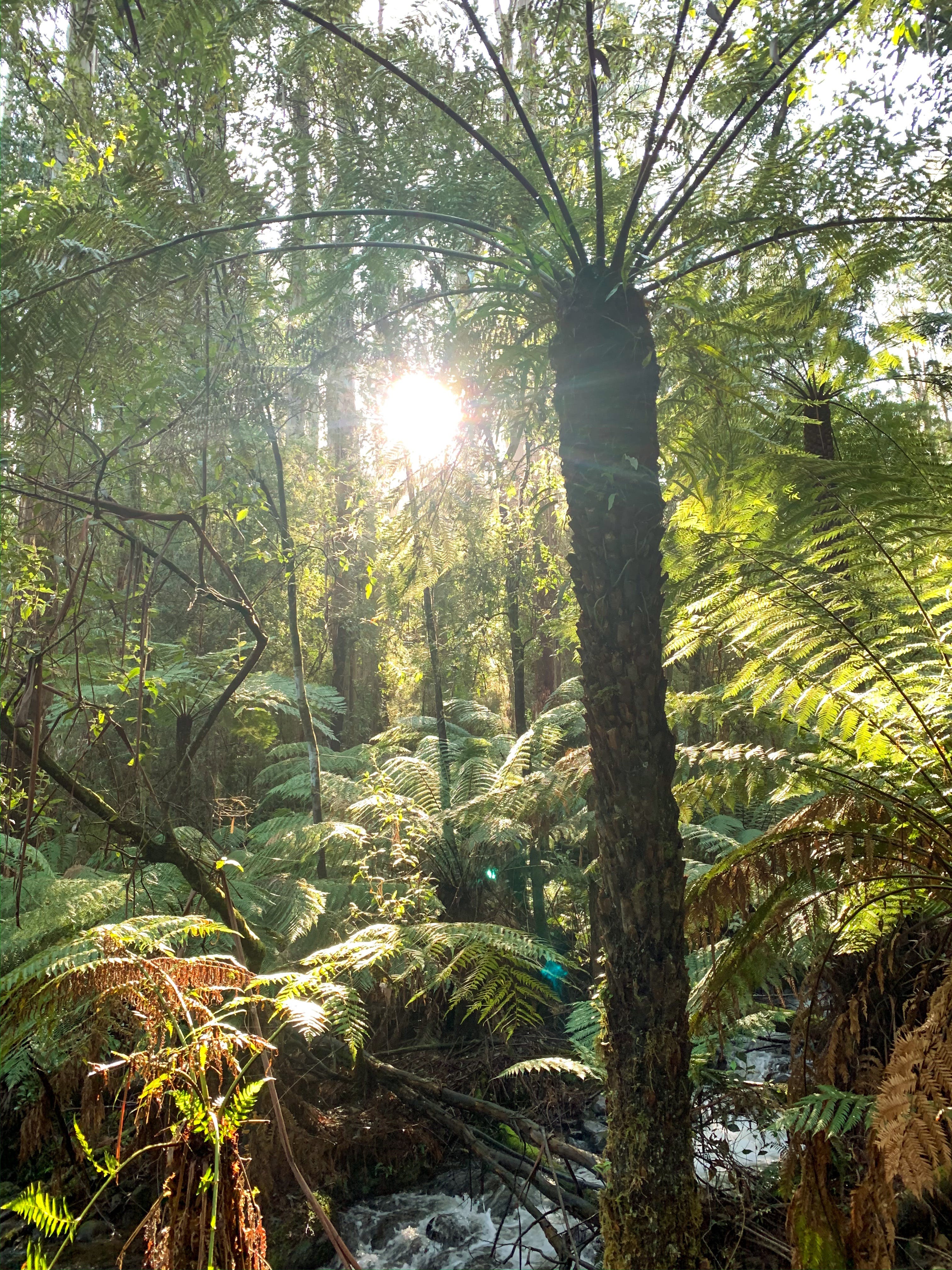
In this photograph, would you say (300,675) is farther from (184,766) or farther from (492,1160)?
(492,1160)

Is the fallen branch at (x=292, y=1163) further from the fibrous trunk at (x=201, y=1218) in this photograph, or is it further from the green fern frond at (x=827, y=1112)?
the green fern frond at (x=827, y=1112)

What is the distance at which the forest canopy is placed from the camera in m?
1.48

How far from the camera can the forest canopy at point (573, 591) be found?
1.48 m

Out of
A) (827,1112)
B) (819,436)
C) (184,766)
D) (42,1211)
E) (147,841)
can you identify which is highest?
(819,436)

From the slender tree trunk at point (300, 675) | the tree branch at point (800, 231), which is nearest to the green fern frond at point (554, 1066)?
the slender tree trunk at point (300, 675)

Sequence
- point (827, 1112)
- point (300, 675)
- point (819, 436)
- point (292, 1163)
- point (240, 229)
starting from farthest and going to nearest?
point (300, 675), point (819, 436), point (240, 229), point (827, 1112), point (292, 1163)

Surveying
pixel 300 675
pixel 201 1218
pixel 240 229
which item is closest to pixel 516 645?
pixel 300 675

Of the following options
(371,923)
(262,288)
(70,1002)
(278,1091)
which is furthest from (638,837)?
(262,288)

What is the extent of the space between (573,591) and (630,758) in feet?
3.81

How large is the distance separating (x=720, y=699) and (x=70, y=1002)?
2.33 metres

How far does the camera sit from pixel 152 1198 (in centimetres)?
243

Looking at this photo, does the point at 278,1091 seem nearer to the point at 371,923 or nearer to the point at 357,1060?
the point at 357,1060

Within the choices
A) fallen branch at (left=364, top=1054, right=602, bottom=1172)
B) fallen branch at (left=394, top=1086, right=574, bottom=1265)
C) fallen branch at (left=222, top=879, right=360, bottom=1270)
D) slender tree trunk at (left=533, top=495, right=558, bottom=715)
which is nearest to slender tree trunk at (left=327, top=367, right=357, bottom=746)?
slender tree trunk at (left=533, top=495, right=558, bottom=715)

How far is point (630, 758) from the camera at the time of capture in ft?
5.04
